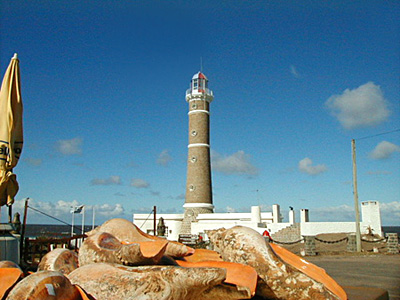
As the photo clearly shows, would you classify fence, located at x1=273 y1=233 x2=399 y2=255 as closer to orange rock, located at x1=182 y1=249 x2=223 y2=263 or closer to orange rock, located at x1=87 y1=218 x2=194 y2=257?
orange rock, located at x1=182 y1=249 x2=223 y2=263

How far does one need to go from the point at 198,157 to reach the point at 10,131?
25.0 m

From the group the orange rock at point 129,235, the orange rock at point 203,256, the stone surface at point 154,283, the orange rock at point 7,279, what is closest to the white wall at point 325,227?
→ the orange rock at point 203,256

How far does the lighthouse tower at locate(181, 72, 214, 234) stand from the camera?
99.8ft

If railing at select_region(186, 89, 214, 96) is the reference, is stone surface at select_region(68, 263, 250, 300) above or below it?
below

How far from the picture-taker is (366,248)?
1942cm

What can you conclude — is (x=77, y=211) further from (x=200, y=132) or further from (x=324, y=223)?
(x=324, y=223)

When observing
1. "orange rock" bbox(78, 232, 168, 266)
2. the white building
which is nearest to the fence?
the white building

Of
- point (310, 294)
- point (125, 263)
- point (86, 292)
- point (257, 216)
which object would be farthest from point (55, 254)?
point (257, 216)

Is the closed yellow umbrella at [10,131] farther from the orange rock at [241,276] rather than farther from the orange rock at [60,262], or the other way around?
the orange rock at [241,276]

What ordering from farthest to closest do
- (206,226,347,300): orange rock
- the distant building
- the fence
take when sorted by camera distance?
the distant building < the fence < (206,226,347,300): orange rock

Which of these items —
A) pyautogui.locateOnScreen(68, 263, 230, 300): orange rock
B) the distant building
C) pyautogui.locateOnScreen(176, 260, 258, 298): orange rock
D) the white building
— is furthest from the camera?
the distant building

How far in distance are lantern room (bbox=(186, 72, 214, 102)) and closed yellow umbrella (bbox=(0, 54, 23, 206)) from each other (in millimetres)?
26157

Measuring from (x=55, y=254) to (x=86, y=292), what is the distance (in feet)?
4.06

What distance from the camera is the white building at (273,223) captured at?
81.5ft
